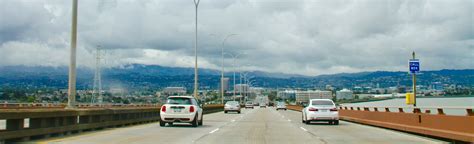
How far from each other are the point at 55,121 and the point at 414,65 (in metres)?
16.8

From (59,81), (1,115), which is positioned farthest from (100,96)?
(1,115)

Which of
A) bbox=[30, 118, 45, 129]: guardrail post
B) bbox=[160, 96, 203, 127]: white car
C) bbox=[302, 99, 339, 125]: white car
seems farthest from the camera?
bbox=[302, 99, 339, 125]: white car

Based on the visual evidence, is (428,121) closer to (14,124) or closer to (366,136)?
(366,136)

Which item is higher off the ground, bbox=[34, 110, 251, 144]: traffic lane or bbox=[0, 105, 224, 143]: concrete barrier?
bbox=[0, 105, 224, 143]: concrete barrier

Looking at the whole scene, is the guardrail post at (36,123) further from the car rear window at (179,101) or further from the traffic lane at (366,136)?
the car rear window at (179,101)

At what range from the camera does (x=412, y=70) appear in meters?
26.8

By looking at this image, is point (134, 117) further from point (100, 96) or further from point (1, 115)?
point (100, 96)

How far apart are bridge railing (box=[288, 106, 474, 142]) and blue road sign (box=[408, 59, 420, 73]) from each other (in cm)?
207

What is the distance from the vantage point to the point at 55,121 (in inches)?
731

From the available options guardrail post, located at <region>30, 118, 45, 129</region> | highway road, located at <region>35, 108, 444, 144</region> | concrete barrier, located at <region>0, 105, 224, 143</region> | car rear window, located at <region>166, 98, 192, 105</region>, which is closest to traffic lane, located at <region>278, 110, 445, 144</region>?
highway road, located at <region>35, 108, 444, 144</region>

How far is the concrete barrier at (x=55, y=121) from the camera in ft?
50.3

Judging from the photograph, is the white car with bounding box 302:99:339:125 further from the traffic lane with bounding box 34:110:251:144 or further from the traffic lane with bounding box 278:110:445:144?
the traffic lane with bounding box 34:110:251:144

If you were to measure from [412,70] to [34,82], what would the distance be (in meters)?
49.3

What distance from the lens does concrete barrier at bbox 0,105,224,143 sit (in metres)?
15.3
